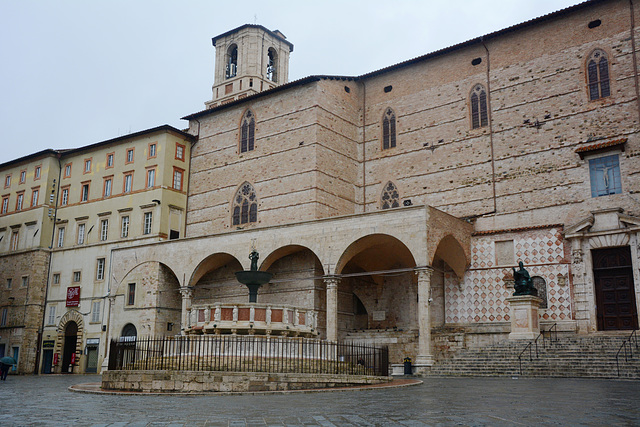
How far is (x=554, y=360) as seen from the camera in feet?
65.8

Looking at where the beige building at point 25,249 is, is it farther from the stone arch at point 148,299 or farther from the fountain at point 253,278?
the fountain at point 253,278

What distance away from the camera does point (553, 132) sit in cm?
2641

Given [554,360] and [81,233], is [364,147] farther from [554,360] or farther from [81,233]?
[81,233]

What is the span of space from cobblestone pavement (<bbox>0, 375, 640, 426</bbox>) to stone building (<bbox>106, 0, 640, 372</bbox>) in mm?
9241

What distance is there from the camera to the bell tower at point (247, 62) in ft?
145

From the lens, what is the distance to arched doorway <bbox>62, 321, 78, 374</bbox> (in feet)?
120

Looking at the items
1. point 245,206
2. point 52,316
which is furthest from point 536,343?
point 52,316

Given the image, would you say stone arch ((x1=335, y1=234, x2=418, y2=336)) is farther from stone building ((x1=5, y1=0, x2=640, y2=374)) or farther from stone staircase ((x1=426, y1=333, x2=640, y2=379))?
stone staircase ((x1=426, y1=333, x2=640, y2=379))

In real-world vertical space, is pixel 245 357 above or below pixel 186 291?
below

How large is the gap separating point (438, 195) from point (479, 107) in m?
4.40

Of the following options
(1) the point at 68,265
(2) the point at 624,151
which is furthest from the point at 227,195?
(2) the point at 624,151

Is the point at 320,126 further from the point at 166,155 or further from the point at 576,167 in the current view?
the point at 576,167

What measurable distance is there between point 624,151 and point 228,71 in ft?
95.9

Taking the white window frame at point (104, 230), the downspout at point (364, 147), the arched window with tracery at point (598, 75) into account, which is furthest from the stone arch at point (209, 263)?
the arched window with tracery at point (598, 75)
